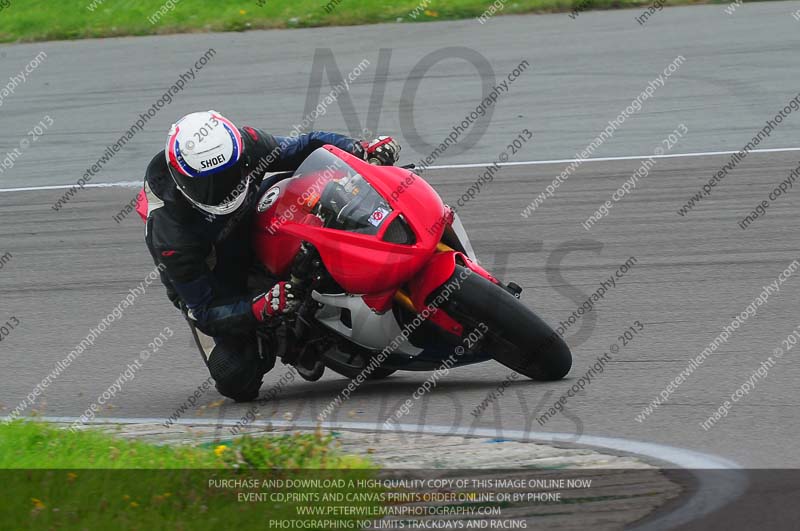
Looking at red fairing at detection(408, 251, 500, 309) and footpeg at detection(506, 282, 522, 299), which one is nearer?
red fairing at detection(408, 251, 500, 309)

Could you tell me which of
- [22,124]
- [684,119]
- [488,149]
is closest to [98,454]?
[488,149]

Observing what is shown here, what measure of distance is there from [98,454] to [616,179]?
637 cm

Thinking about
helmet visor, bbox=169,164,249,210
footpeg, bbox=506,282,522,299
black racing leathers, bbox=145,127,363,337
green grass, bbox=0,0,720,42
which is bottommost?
green grass, bbox=0,0,720,42

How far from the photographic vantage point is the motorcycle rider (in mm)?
5844

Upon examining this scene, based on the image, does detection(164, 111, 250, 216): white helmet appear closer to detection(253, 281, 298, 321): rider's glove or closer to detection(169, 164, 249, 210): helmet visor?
detection(169, 164, 249, 210): helmet visor

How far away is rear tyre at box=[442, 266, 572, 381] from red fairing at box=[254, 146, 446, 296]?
26 centimetres

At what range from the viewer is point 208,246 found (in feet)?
20.4

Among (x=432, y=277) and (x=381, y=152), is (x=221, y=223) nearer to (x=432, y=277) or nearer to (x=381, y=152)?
(x=381, y=152)

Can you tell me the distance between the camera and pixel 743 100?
12680 millimetres

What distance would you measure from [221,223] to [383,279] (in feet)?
2.99

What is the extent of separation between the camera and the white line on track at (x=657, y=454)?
14.3 feet

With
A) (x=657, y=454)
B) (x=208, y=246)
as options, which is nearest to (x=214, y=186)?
(x=208, y=246)

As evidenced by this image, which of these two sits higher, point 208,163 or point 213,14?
point 208,163

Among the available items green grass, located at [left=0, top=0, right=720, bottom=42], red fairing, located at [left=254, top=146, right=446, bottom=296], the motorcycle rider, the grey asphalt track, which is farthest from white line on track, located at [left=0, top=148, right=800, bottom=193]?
green grass, located at [left=0, top=0, right=720, bottom=42]
